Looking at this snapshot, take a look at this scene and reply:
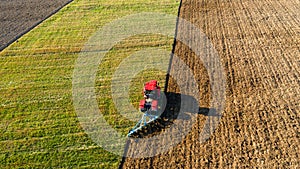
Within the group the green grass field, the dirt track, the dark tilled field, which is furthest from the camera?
the dark tilled field

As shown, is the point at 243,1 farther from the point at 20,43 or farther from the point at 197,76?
the point at 20,43

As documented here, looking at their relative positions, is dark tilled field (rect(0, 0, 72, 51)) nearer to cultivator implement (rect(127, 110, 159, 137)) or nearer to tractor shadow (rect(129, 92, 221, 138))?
cultivator implement (rect(127, 110, 159, 137))

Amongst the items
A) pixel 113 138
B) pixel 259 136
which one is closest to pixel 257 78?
pixel 259 136

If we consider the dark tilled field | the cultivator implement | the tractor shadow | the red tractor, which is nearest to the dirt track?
the tractor shadow

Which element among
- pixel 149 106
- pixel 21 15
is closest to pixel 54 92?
pixel 149 106

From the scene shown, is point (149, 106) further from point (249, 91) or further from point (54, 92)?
point (54, 92)

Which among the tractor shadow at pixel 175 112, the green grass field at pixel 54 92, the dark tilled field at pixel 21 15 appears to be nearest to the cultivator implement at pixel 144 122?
the tractor shadow at pixel 175 112
